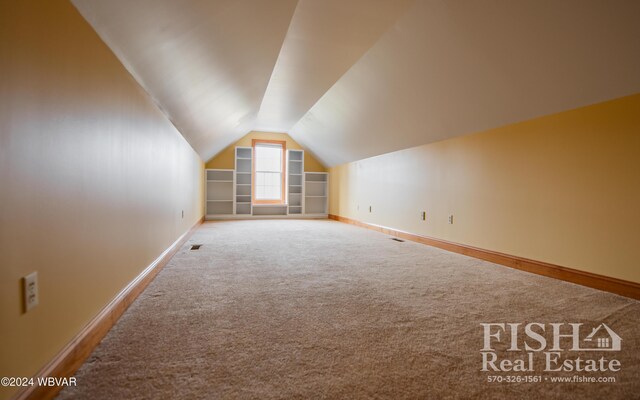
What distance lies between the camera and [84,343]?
3.96 feet

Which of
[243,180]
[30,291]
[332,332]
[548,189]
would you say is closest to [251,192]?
[243,180]

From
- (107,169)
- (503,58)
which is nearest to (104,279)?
(107,169)

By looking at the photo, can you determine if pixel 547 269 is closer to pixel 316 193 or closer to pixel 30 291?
pixel 30 291

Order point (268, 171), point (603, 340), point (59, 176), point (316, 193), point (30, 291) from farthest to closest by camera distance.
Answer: point (316, 193), point (268, 171), point (603, 340), point (59, 176), point (30, 291)

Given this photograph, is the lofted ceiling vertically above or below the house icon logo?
above

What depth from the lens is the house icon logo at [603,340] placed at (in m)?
1.34

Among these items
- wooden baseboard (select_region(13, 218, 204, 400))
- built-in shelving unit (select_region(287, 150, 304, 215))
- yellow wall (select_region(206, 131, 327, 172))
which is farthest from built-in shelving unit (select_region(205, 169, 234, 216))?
wooden baseboard (select_region(13, 218, 204, 400))

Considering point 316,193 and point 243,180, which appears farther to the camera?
point 316,193

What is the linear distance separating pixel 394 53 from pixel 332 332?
268 centimetres

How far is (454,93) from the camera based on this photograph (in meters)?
3.06

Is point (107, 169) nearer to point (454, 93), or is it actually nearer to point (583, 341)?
point (583, 341)

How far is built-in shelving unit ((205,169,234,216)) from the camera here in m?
7.58

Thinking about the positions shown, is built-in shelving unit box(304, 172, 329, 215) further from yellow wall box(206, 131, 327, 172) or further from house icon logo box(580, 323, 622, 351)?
house icon logo box(580, 323, 622, 351)

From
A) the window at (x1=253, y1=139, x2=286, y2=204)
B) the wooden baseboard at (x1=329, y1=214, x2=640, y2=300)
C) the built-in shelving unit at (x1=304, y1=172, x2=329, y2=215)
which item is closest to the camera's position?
the wooden baseboard at (x1=329, y1=214, x2=640, y2=300)
